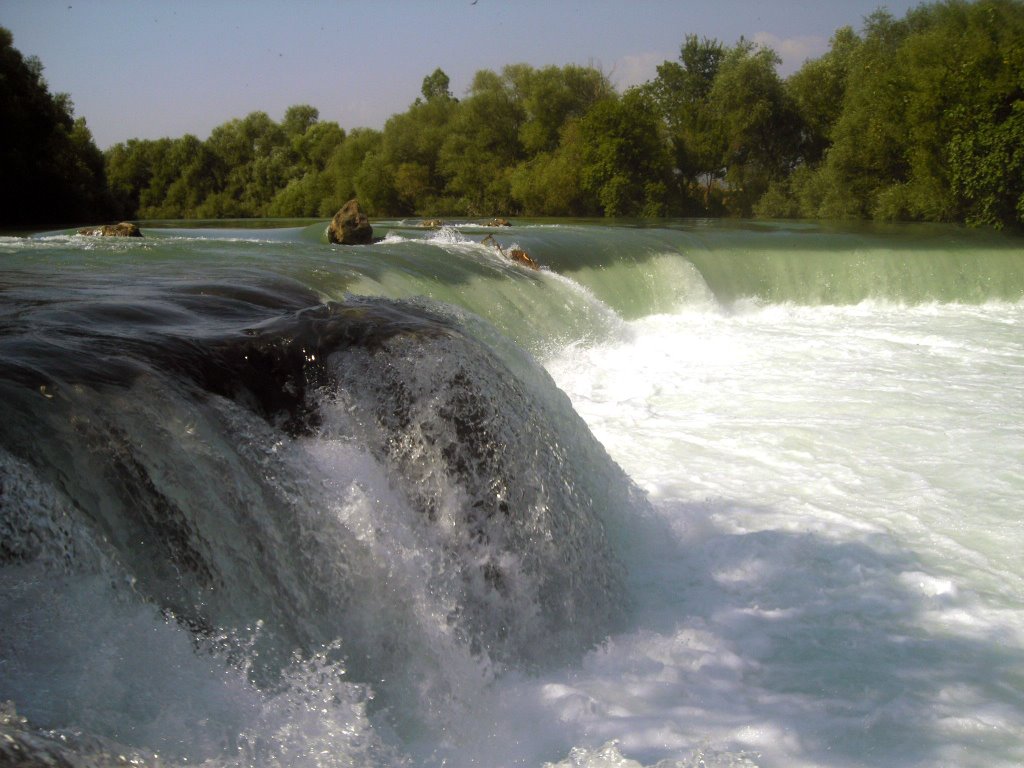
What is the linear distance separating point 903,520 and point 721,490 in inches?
37.5

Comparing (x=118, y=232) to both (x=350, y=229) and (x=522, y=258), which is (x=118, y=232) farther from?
(x=522, y=258)

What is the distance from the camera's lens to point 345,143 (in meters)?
40.5

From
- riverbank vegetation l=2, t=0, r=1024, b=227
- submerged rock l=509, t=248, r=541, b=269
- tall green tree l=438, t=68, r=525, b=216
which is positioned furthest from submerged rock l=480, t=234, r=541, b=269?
tall green tree l=438, t=68, r=525, b=216

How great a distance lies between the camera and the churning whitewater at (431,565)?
2232 millimetres

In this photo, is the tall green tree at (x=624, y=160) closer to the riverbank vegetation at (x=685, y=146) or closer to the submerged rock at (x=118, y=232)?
the riverbank vegetation at (x=685, y=146)

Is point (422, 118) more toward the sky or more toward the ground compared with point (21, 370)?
more toward the sky

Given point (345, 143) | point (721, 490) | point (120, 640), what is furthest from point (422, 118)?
point (120, 640)

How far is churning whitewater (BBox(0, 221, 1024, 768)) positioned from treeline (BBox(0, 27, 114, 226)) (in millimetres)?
22760

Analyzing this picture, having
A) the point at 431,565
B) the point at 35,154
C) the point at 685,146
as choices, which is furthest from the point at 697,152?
the point at 431,565

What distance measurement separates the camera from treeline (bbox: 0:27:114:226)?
24656mm

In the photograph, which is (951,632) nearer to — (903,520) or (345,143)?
(903,520)

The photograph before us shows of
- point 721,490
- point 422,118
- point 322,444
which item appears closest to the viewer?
point 322,444

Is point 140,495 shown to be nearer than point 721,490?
Answer: Yes

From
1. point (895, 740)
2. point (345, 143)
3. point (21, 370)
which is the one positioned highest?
point (345, 143)
